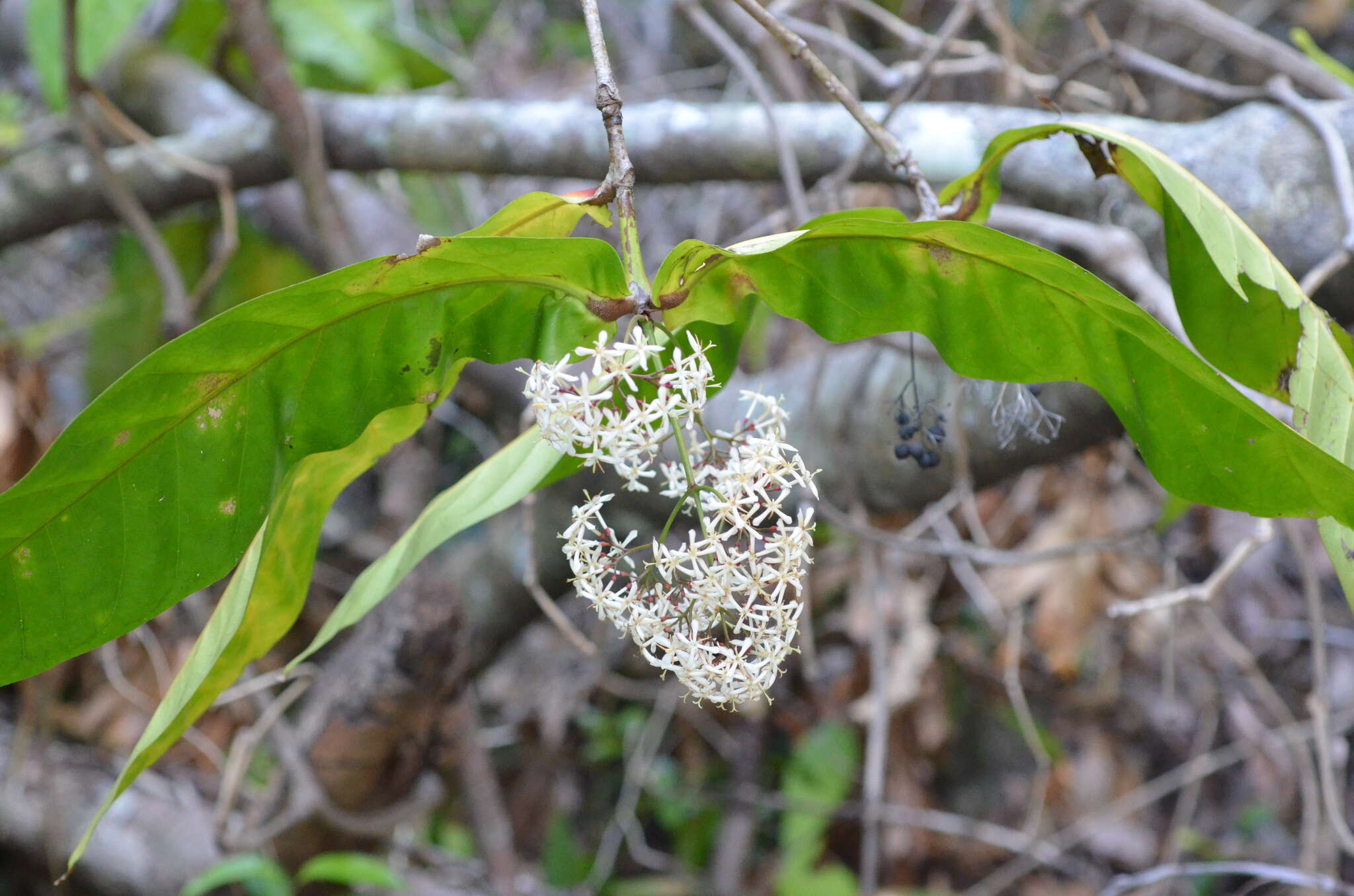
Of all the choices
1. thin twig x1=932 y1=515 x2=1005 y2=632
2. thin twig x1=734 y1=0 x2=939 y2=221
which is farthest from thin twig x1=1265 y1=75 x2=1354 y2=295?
thin twig x1=932 y1=515 x2=1005 y2=632

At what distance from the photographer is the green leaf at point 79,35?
5.77 ft

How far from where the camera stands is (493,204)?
2750 millimetres

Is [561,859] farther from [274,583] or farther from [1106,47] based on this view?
[1106,47]

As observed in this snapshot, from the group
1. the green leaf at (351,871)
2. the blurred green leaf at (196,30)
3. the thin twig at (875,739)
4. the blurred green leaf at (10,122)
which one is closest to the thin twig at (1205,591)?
the thin twig at (875,739)

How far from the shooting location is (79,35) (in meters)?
1.78

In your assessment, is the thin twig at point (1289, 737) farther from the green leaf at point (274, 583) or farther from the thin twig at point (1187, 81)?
the green leaf at point (274, 583)

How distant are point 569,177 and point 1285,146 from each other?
1.06 meters

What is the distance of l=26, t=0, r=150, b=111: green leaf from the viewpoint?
1758mm

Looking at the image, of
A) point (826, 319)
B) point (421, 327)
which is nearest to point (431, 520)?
point (421, 327)

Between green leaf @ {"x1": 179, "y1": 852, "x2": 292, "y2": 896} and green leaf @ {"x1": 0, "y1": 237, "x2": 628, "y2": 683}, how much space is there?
0.95 meters

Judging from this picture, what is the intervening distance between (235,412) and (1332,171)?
1.22m

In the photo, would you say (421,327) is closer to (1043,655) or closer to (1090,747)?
(1043,655)

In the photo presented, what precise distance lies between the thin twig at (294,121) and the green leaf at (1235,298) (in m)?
1.26

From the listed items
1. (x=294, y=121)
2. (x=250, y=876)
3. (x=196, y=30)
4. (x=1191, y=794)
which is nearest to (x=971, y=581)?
(x=1191, y=794)
